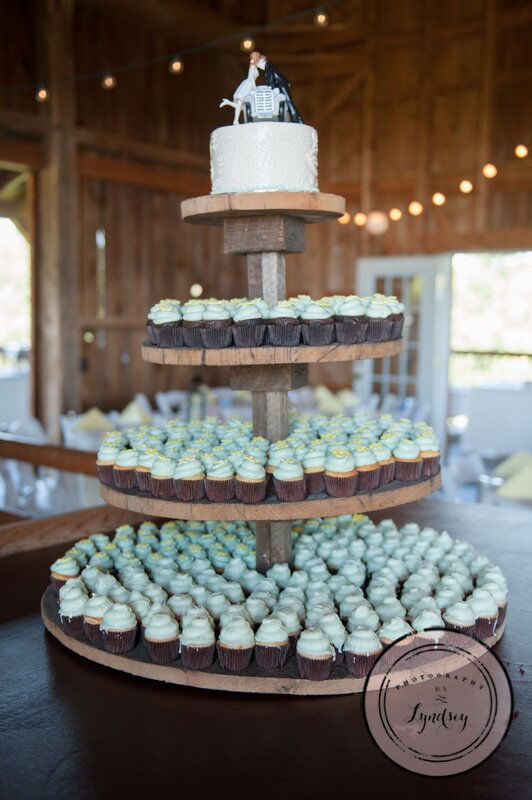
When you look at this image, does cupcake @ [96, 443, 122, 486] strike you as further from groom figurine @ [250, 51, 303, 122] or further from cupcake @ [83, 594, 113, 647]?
groom figurine @ [250, 51, 303, 122]

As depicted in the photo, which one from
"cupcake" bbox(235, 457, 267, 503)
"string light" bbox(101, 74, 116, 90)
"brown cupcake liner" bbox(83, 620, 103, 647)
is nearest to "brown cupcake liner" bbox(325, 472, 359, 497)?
"cupcake" bbox(235, 457, 267, 503)

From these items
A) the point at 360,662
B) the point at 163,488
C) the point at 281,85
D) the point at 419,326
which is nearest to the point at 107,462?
the point at 163,488

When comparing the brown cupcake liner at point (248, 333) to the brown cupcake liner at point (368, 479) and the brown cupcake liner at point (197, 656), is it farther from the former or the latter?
the brown cupcake liner at point (197, 656)

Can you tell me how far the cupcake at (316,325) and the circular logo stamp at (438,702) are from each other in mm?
687

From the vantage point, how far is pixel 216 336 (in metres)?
1.85

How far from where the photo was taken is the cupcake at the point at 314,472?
1.83 m

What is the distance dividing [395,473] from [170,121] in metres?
7.13

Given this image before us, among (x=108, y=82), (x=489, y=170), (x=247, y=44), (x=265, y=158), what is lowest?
(x=265, y=158)


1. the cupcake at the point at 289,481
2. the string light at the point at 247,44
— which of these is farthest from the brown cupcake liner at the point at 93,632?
the string light at the point at 247,44

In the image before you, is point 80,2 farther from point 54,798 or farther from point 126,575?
point 54,798

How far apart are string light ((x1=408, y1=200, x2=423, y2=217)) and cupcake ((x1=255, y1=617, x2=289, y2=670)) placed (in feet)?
25.0

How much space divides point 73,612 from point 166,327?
685 mm

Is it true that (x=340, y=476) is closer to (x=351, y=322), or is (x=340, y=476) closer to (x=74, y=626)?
(x=351, y=322)

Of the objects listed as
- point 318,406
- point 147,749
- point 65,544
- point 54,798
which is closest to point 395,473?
point 147,749
